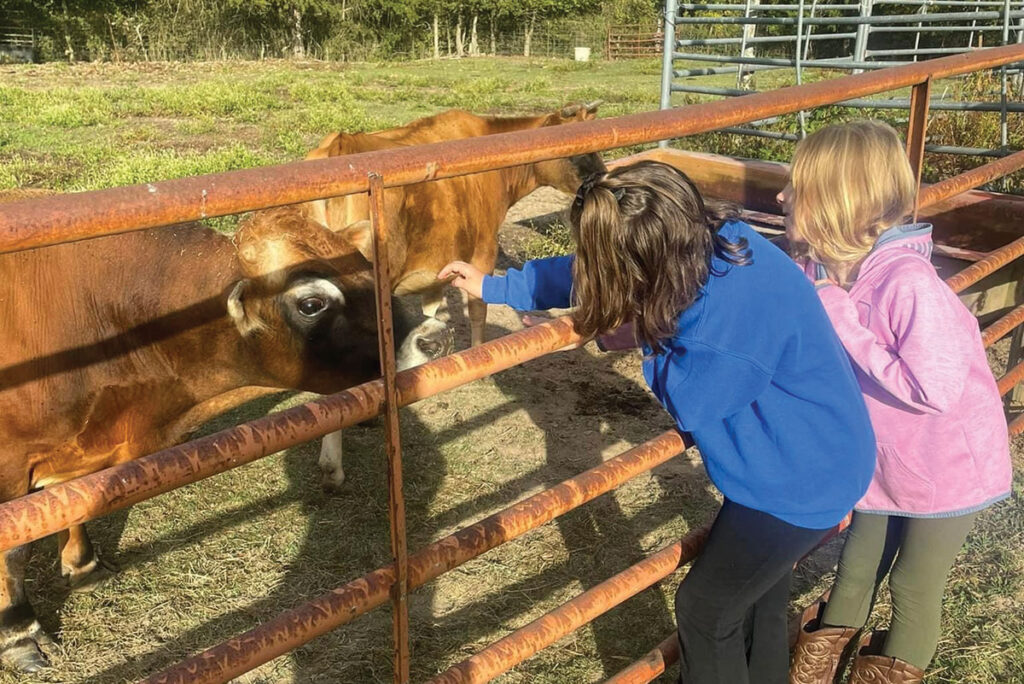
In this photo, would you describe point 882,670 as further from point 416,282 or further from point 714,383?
point 416,282

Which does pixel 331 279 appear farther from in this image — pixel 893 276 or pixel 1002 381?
pixel 1002 381

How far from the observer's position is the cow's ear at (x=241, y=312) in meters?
2.76

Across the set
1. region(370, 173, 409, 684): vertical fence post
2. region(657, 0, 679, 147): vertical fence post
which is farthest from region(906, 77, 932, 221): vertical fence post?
region(657, 0, 679, 147): vertical fence post

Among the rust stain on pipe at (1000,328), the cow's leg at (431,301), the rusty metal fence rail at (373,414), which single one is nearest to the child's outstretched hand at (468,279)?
the rusty metal fence rail at (373,414)

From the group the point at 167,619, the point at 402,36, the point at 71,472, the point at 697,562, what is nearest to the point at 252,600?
the point at 167,619

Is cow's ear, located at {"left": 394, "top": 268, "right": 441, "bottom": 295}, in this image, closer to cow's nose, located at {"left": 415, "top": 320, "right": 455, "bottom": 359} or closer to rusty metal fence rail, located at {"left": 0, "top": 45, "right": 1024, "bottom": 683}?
cow's nose, located at {"left": 415, "top": 320, "right": 455, "bottom": 359}

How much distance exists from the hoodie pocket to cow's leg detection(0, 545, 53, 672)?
267 centimetres

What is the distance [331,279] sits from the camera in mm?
2896

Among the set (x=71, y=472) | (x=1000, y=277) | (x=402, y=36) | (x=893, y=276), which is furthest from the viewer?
(x=402, y=36)

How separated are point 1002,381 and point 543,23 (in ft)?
132

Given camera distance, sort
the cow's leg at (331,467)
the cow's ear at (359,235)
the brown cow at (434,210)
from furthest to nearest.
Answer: the brown cow at (434,210) < the cow's leg at (331,467) < the cow's ear at (359,235)

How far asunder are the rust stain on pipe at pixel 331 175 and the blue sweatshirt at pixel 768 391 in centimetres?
32

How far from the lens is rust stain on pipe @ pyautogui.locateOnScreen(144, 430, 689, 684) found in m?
1.37

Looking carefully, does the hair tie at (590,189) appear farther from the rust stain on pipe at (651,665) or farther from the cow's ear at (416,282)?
the cow's ear at (416,282)
